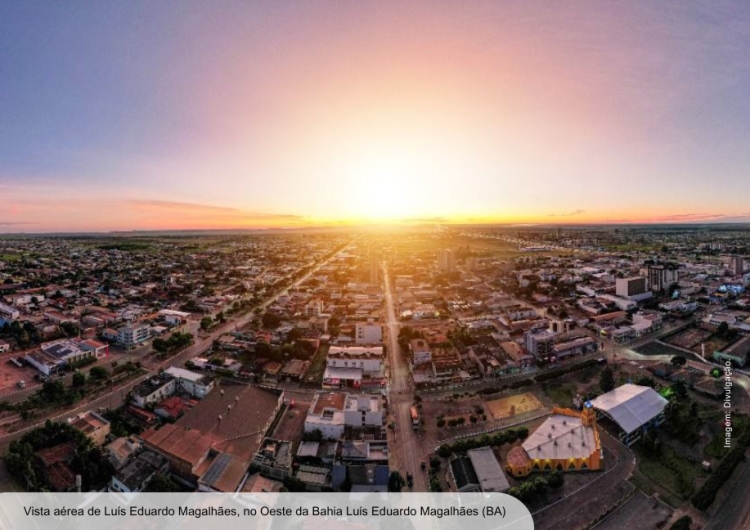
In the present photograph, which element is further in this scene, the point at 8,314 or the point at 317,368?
the point at 8,314

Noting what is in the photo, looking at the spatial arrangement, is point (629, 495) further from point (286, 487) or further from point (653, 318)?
point (653, 318)

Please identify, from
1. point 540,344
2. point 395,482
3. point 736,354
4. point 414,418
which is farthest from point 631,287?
point 395,482

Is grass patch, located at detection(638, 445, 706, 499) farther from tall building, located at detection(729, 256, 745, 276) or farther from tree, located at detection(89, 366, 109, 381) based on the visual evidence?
tall building, located at detection(729, 256, 745, 276)

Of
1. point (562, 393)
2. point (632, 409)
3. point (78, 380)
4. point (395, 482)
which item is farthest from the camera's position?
point (78, 380)

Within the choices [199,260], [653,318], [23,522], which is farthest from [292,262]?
[23,522]

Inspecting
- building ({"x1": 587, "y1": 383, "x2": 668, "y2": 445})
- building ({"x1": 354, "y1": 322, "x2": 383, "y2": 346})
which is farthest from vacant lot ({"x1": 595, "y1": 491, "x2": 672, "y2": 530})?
building ({"x1": 354, "y1": 322, "x2": 383, "y2": 346})

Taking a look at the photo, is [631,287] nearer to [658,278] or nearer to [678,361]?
[658,278]
